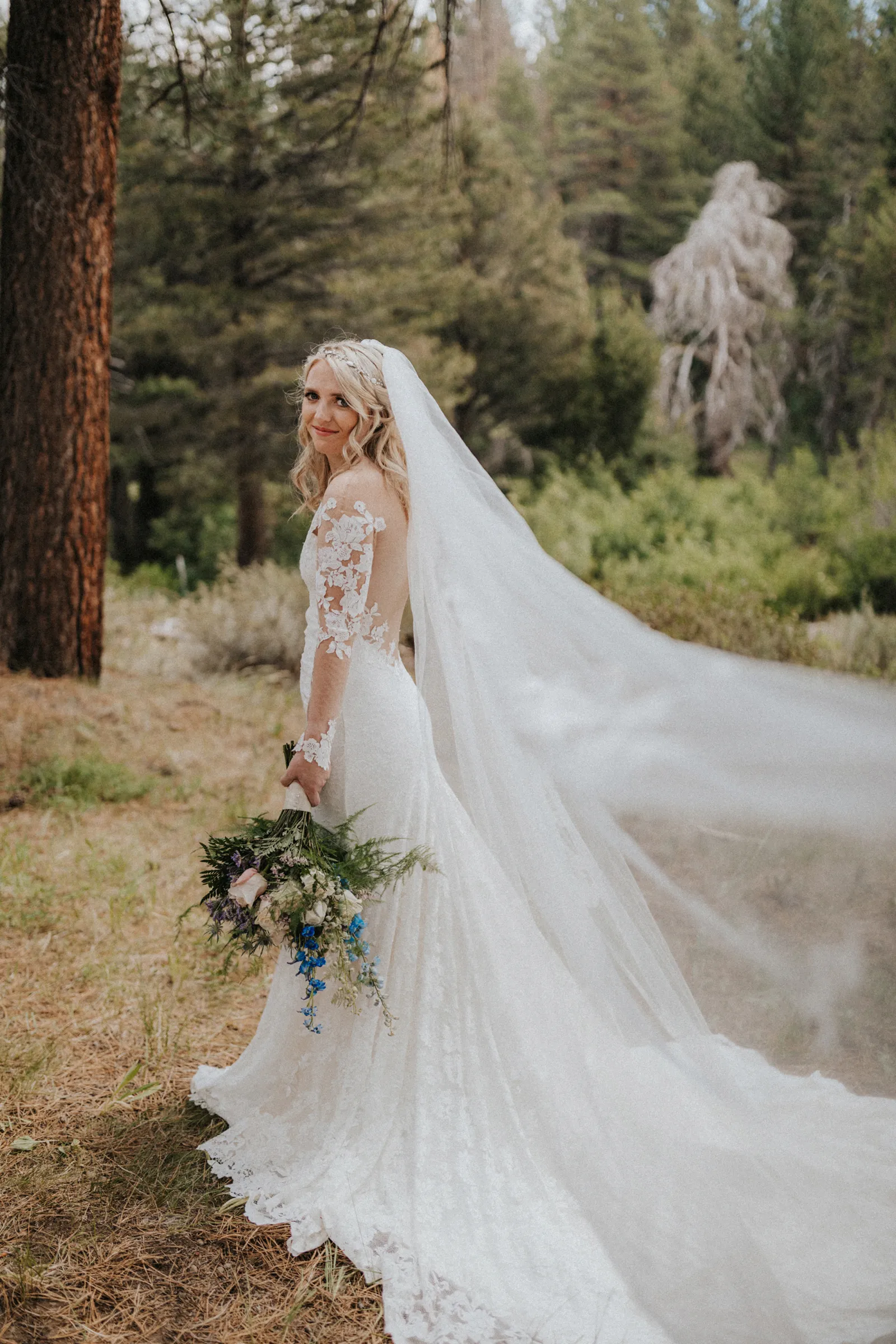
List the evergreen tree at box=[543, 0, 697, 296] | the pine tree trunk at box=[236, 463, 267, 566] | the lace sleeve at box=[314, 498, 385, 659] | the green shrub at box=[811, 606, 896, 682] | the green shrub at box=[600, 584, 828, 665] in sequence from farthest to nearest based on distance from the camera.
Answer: the evergreen tree at box=[543, 0, 697, 296] < the pine tree trunk at box=[236, 463, 267, 566] < the green shrub at box=[600, 584, 828, 665] < the green shrub at box=[811, 606, 896, 682] < the lace sleeve at box=[314, 498, 385, 659]

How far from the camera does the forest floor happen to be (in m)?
2.13

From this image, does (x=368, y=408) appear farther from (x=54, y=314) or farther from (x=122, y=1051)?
(x=54, y=314)

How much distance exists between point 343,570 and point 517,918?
0.97 meters

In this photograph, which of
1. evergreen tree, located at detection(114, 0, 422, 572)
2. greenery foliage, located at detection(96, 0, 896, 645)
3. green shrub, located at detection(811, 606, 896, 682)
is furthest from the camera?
evergreen tree, located at detection(114, 0, 422, 572)

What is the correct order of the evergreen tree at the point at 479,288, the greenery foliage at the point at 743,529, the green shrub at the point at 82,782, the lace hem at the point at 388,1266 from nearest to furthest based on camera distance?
the lace hem at the point at 388,1266 → the green shrub at the point at 82,782 → the greenery foliage at the point at 743,529 → the evergreen tree at the point at 479,288

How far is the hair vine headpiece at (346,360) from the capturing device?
8.07ft

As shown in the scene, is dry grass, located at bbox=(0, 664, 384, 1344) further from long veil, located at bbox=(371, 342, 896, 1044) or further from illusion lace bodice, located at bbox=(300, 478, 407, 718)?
illusion lace bodice, located at bbox=(300, 478, 407, 718)

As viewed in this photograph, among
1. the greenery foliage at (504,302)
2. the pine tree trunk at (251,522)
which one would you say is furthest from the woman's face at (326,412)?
the pine tree trunk at (251,522)

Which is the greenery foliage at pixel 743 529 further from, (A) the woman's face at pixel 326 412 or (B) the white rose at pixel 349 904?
(B) the white rose at pixel 349 904

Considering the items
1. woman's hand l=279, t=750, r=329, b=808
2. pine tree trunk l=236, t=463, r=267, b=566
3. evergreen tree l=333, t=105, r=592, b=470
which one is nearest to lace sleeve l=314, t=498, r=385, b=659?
woman's hand l=279, t=750, r=329, b=808

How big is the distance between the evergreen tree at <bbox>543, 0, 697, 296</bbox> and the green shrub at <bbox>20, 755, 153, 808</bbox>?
17.1 meters

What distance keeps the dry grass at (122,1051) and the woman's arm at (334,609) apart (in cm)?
112

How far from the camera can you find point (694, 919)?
8.42 ft

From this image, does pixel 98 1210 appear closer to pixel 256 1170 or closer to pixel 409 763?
pixel 256 1170
